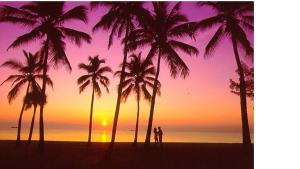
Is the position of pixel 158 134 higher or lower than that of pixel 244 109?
lower

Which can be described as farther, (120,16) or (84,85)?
(84,85)

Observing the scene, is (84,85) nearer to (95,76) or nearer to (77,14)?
(95,76)

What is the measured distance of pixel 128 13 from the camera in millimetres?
Result: 8352

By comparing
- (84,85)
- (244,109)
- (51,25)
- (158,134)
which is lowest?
(158,134)

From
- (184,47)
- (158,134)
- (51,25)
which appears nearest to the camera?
(51,25)

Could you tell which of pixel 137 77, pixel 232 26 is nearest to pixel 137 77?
pixel 137 77

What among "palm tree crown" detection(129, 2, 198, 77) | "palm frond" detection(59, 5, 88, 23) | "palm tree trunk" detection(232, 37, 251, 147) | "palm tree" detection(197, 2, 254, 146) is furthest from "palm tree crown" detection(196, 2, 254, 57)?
"palm frond" detection(59, 5, 88, 23)

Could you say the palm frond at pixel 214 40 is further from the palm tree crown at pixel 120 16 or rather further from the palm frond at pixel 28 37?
the palm frond at pixel 28 37

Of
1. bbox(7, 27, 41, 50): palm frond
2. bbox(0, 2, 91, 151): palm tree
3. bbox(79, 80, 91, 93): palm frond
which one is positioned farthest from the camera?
bbox(79, 80, 91, 93): palm frond

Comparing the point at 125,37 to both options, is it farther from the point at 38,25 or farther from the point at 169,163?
the point at 169,163

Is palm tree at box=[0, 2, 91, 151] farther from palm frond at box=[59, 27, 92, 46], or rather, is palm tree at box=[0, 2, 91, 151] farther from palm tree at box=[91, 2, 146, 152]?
palm tree at box=[91, 2, 146, 152]

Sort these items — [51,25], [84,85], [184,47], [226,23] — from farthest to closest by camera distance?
[84,85] < [184,47] < [51,25] < [226,23]

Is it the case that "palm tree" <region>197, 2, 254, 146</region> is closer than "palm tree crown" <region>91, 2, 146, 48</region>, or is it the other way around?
"palm tree" <region>197, 2, 254, 146</region>

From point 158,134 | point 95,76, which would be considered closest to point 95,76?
point 95,76
